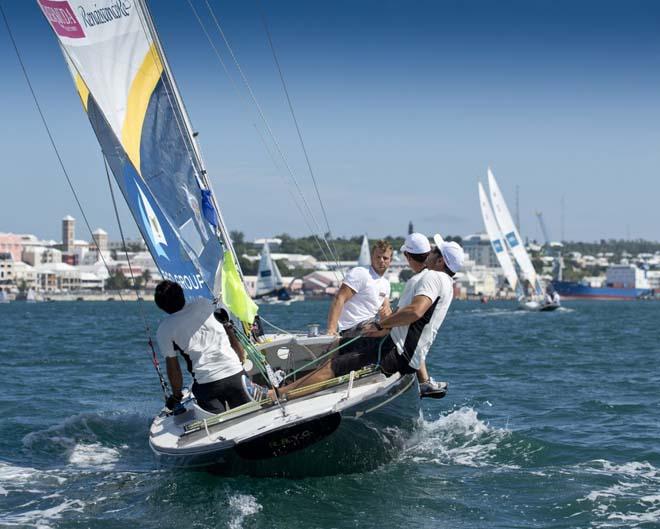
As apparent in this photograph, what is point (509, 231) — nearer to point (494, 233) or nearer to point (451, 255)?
point (494, 233)

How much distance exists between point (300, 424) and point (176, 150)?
10.9 feet

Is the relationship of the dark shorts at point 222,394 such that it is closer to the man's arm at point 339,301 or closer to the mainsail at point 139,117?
the mainsail at point 139,117

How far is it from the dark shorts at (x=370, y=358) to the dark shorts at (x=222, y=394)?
0.91 metres

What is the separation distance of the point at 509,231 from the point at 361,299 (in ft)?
183

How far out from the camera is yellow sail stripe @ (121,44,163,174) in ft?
31.3

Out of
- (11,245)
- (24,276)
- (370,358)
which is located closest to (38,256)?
(11,245)

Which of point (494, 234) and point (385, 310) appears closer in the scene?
point (385, 310)

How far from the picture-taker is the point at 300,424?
741cm

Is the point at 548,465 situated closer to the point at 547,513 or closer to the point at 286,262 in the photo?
the point at 547,513

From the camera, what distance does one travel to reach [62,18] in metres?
9.55

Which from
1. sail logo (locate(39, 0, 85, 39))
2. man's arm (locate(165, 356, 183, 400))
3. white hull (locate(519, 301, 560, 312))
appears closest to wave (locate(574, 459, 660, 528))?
man's arm (locate(165, 356, 183, 400))

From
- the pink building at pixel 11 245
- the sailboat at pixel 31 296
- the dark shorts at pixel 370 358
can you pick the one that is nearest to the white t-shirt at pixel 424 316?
the dark shorts at pixel 370 358

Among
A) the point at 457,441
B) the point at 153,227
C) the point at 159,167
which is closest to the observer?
the point at 153,227

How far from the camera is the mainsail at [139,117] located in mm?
9242
